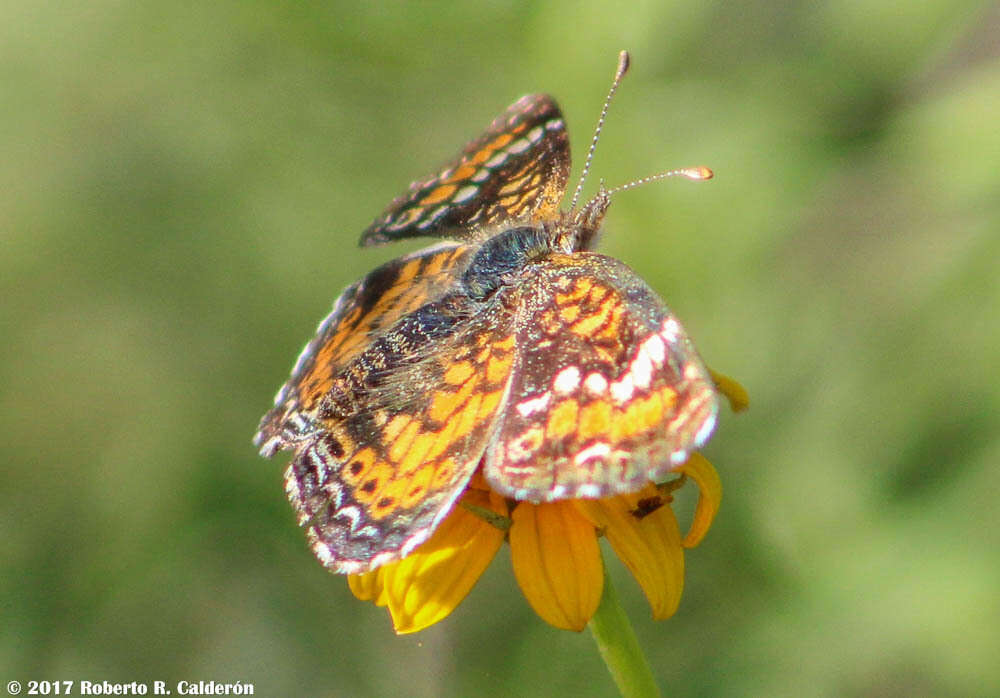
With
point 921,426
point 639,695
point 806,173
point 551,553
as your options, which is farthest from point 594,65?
point 639,695

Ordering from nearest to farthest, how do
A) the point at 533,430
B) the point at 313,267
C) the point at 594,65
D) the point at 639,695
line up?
the point at 533,430, the point at 639,695, the point at 594,65, the point at 313,267

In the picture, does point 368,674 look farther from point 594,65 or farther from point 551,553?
point 594,65

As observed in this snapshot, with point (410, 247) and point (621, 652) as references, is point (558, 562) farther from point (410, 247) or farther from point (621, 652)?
point (410, 247)

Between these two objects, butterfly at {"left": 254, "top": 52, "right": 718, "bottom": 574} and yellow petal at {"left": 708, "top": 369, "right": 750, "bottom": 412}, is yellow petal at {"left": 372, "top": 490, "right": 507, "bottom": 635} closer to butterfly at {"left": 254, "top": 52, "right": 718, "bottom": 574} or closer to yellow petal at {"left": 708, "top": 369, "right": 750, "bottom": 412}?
butterfly at {"left": 254, "top": 52, "right": 718, "bottom": 574}

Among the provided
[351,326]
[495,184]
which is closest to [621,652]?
[351,326]

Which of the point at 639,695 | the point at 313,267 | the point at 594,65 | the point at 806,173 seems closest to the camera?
the point at 639,695

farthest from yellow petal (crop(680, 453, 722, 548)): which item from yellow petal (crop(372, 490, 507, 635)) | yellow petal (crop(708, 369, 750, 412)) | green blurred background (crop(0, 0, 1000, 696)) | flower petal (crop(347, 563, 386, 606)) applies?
green blurred background (crop(0, 0, 1000, 696))

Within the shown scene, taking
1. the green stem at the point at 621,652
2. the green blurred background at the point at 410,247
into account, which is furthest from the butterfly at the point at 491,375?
the green blurred background at the point at 410,247
